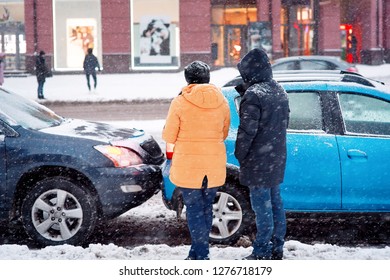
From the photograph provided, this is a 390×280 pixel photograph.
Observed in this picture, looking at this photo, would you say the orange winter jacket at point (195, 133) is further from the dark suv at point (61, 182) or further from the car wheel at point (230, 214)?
the dark suv at point (61, 182)

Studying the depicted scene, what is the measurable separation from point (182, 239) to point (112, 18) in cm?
2434

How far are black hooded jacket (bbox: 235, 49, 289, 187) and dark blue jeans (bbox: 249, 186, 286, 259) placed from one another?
4.9 inches

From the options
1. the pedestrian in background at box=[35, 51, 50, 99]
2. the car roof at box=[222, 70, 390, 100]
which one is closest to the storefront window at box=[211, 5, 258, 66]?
the pedestrian in background at box=[35, 51, 50, 99]

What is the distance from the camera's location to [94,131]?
275 inches

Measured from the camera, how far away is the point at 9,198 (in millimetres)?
6297

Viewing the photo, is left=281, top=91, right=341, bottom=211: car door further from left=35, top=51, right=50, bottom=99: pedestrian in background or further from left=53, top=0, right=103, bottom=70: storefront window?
left=53, top=0, right=103, bottom=70: storefront window

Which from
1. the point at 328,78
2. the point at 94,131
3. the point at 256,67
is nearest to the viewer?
the point at 256,67

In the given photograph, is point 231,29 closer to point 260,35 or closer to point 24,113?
point 260,35

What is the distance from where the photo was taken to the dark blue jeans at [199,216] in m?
5.27

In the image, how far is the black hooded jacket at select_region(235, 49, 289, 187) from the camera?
17.0 ft

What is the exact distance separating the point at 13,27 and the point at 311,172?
25399 mm

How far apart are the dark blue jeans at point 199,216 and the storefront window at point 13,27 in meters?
24.4

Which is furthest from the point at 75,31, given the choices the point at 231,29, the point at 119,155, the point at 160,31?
the point at 119,155

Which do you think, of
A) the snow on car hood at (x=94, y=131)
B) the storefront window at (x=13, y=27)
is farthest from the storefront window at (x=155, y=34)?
the snow on car hood at (x=94, y=131)
